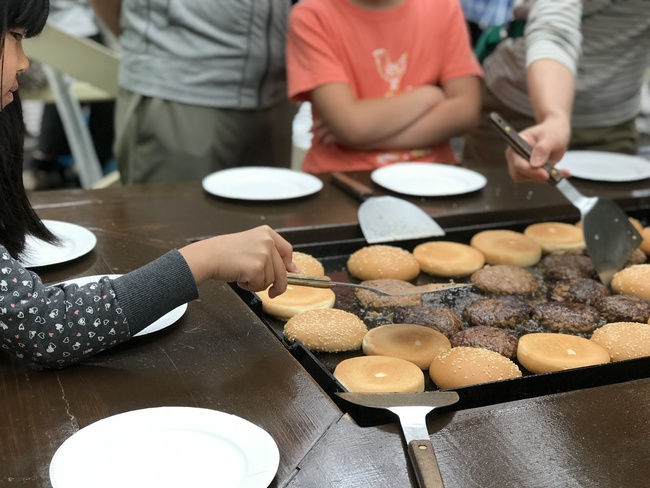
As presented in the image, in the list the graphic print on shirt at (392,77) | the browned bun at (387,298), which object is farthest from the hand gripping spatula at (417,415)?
the graphic print on shirt at (392,77)

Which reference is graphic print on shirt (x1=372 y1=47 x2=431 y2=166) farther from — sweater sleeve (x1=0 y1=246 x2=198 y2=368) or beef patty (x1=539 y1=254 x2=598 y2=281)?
sweater sleeve (x1=0 y1=246 x2=198 y2=368)

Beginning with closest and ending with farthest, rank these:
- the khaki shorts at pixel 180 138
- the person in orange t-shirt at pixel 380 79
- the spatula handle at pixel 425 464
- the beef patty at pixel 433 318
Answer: the spatula handle at pixel 425 464
the beef patty at pixel 433 318
the person in orange t-shirt at pixel 380 79
the khaki shorts at pixel 180 138

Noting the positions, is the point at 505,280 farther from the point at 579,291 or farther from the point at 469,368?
the point at 469,368

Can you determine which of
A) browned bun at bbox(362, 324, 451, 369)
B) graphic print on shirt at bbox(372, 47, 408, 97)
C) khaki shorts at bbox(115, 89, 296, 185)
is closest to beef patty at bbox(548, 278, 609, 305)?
browned bun at bbox(362, 324, 451, 369)

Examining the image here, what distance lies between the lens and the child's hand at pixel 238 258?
1224 mm

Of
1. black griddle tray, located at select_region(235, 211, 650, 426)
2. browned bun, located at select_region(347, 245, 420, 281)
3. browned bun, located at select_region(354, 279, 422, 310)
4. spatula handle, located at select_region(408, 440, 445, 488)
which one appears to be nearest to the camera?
spatula handle, located at select_region(408, 440, 445, 488)

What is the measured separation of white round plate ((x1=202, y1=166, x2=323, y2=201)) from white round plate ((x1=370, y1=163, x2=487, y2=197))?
8.1 inches

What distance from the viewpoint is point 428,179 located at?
2.24 m

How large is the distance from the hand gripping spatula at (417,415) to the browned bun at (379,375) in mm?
94

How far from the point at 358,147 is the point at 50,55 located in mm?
1480

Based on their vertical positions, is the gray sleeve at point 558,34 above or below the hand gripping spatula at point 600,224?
above

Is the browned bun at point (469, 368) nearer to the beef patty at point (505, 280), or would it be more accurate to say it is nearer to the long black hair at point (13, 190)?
the beef patty at point (505, 280)

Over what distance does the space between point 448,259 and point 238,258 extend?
68 cm

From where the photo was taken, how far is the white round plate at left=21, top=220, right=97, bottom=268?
59.6 inches
